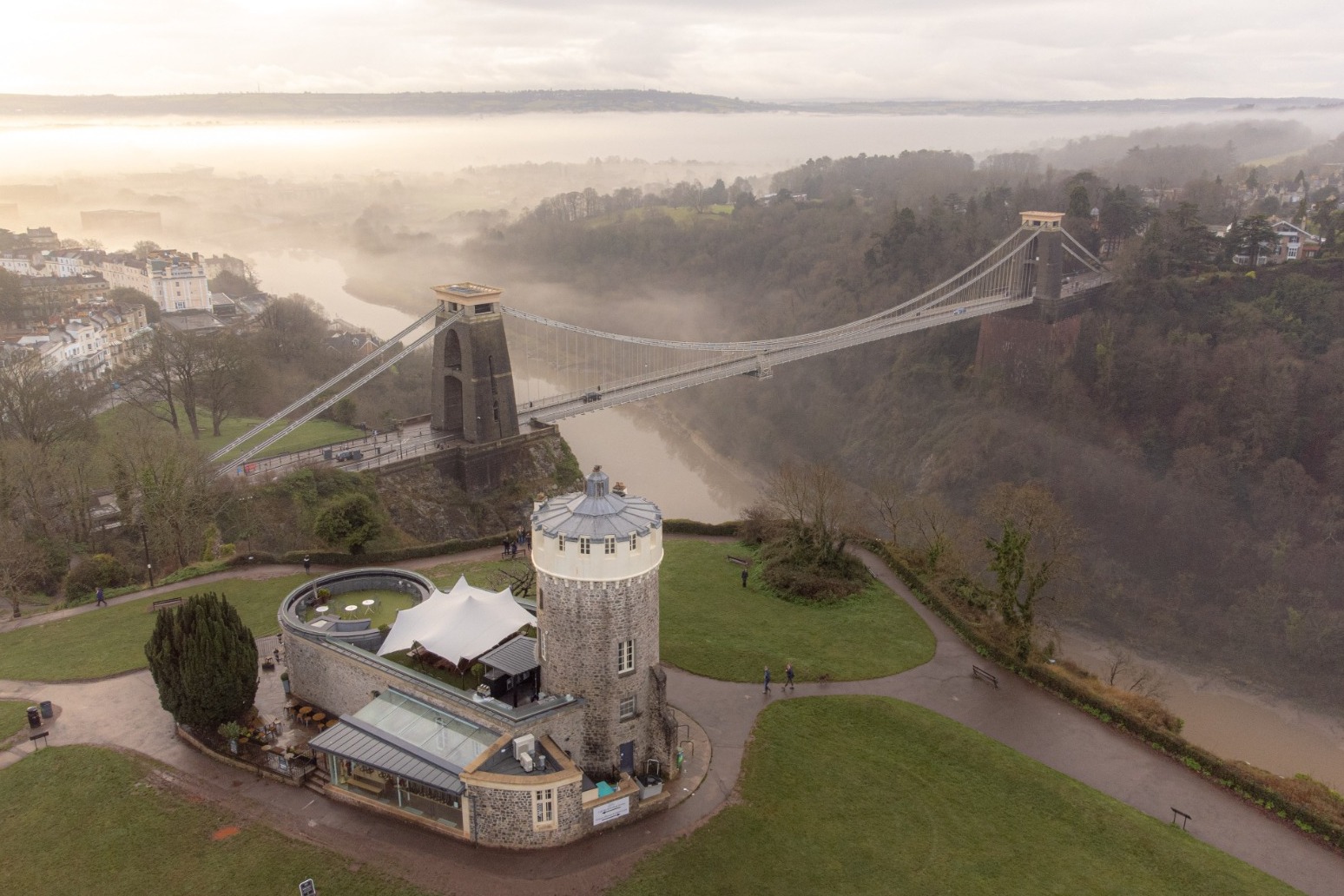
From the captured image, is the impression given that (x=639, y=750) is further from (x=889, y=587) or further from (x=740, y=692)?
(x=889, y=587)

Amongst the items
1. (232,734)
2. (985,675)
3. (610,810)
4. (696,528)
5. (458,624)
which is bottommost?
(985,675)

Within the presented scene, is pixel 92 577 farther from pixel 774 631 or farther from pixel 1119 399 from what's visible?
pixel 1119 399

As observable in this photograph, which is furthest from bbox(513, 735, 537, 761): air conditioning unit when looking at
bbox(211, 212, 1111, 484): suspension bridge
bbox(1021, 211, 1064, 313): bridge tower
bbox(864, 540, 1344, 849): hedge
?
bbox(1021, 211, 1064, 313): bridge tower

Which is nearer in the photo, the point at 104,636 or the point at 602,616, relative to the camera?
the point at 602,616

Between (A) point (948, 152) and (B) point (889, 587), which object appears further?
(A) point (948, 152)

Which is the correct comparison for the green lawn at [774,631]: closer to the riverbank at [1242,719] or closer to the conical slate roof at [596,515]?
the conical slate roof at [596,515]

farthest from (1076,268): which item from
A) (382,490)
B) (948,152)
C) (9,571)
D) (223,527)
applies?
(948,152)

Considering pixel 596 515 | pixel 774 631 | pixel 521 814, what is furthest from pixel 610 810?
pixel 774 631
